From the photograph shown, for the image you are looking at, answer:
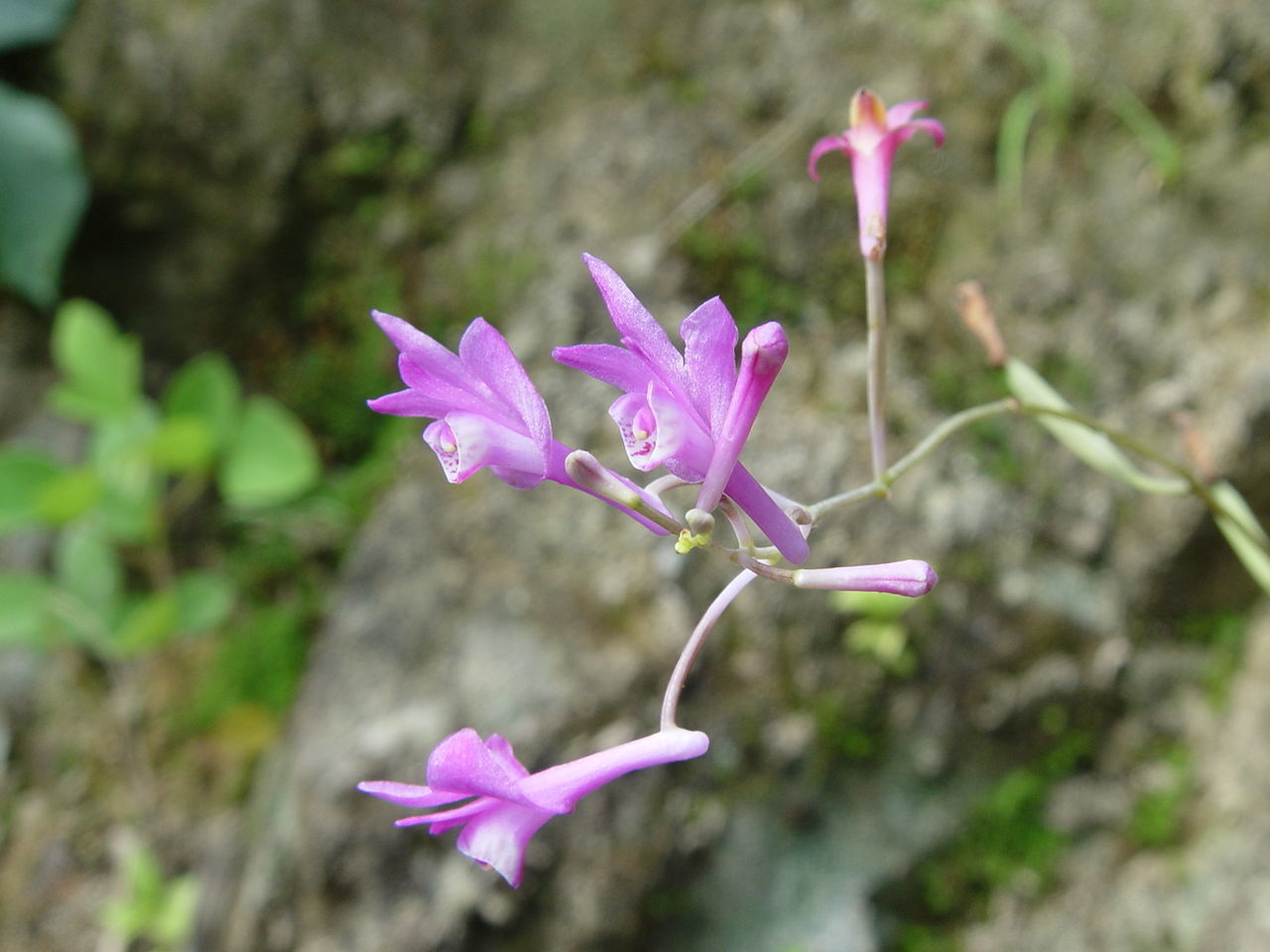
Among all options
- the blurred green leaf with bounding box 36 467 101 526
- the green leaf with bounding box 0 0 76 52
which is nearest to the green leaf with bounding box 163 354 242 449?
the blurred green leaf with bounding box 36 467 101 526

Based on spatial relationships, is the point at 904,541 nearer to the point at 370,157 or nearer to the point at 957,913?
the point at 957,913

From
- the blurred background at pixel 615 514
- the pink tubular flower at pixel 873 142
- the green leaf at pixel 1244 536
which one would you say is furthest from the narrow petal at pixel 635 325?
the blurred background at pixel 615 514

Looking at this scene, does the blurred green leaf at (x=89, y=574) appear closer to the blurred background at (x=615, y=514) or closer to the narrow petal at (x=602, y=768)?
the blurred background at (x=615, y=514)

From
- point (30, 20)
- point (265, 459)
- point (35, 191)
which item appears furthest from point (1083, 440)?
point (30, 20)

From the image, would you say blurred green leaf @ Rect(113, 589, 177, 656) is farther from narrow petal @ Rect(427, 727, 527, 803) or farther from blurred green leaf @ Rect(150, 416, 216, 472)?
narrow petal @ Rect(427, 727, 527, 803)

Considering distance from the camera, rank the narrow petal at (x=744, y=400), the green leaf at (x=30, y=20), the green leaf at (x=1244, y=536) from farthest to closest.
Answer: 1. the green leaf at (x=30, y=20)
2. the green leaf at (x=1244, y=536)
3. the narrow petal at (x=744, y=400)

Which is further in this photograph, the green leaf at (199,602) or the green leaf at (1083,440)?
the green leaf at (199,602)
